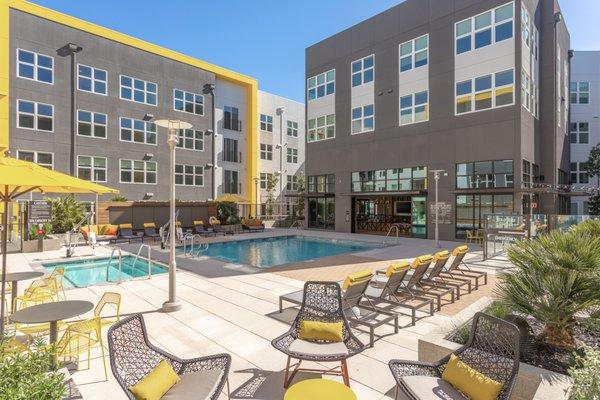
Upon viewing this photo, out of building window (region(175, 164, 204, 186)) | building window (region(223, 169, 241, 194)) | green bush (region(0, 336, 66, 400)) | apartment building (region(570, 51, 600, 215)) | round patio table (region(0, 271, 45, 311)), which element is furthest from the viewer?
building window (region(223, 169, 241, 194))

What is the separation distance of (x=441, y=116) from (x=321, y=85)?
11.6 meters

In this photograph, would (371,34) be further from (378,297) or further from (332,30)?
(378,297)

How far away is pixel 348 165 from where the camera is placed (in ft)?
88.5

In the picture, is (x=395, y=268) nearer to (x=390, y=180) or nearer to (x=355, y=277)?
(x=355, y=277)

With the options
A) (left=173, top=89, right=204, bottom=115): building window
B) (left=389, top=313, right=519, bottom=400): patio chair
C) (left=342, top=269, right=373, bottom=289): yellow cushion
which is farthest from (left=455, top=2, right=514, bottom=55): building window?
(left=173, top=89, right=204, bottom=115): building window

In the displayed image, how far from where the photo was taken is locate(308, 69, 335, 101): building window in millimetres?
28547

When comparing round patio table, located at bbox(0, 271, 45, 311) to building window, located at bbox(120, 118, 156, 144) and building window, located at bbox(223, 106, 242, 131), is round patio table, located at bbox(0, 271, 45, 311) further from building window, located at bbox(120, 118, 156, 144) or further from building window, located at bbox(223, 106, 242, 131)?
building window, located at bbox(223, 106, 242, 131)

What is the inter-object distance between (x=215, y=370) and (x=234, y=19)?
20.9m

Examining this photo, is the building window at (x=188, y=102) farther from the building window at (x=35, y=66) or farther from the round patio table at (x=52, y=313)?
the round patio table at (x=52, y=313)

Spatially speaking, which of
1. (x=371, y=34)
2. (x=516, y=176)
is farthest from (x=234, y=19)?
(x=516, y=176)

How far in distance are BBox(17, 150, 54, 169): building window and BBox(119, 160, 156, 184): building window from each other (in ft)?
14.7

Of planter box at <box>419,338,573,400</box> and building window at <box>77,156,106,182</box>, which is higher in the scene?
building window at <box>77,156,106,182</box>

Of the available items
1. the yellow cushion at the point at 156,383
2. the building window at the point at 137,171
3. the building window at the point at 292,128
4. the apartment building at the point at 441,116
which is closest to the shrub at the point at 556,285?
the yellow cushion at the point at 156,383

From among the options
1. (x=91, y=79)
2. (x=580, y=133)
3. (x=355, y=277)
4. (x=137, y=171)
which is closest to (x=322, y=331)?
(x=355, y=277)
